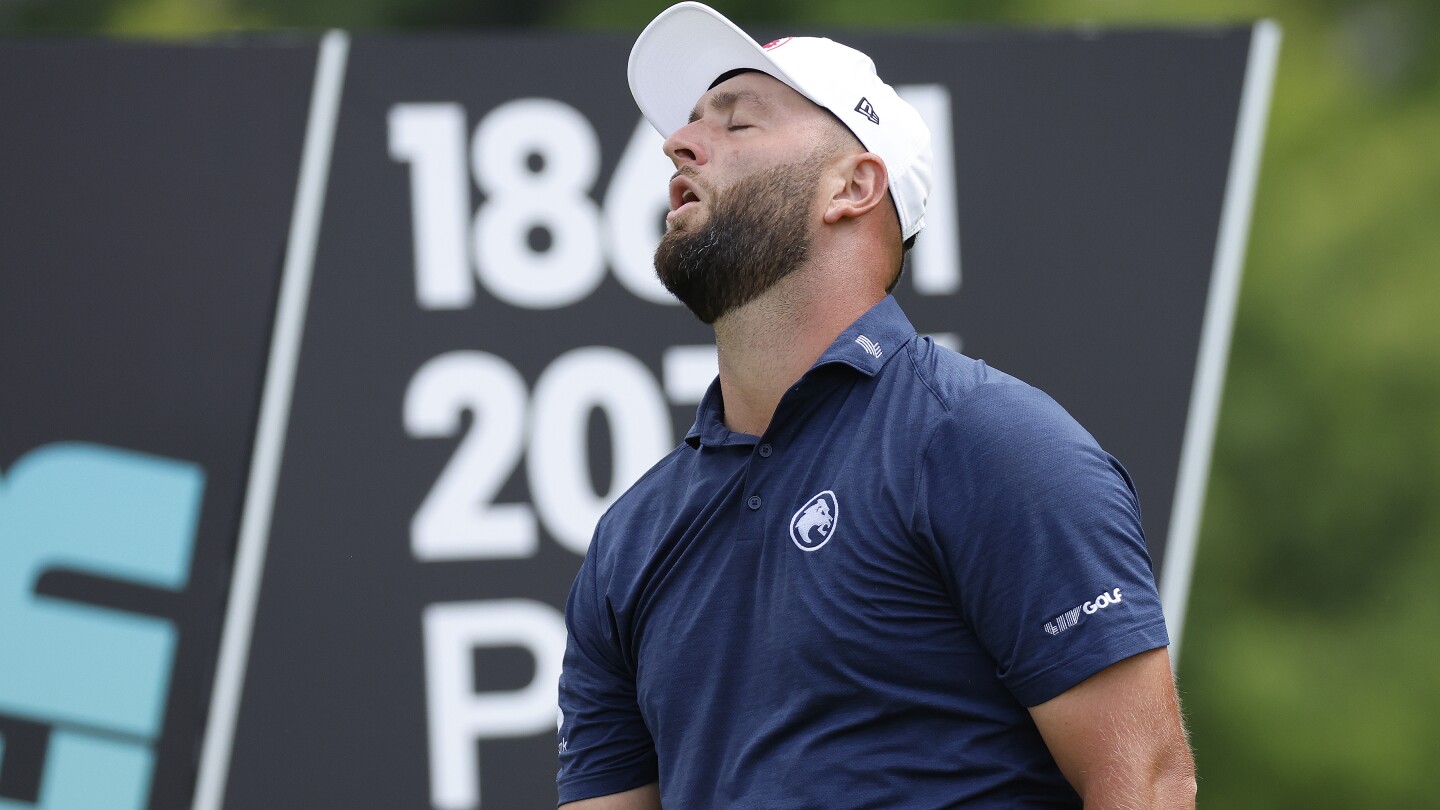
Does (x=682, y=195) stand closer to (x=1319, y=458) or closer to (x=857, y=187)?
(x=857, y=187)

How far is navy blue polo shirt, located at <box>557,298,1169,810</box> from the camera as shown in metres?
Answer: 1.50

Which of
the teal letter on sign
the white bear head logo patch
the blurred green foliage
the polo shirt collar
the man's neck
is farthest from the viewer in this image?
the blurred green foliage

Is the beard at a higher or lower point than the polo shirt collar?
higher

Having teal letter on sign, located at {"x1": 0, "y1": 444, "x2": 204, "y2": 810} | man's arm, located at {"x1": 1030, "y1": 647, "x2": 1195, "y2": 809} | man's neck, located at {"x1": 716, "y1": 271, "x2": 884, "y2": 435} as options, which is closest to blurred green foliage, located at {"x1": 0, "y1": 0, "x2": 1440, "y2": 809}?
teal letter on sign, located at {"x1": 0, "y1": 444, "x2": 204, "y2": 810}

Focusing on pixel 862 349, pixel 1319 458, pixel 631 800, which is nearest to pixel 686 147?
pixel 862 349

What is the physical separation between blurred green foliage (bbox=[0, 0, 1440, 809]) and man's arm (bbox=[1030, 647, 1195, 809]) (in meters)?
4.23

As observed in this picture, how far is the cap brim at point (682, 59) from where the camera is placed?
196 centimetres

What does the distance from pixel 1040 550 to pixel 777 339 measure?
45cm

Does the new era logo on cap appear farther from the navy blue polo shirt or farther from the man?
the navy blue polo shirt

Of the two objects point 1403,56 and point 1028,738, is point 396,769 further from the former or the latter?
point 1403,56

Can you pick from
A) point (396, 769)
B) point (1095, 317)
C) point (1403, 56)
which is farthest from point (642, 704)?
point (1403, 56)

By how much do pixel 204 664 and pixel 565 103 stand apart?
4.03 ft

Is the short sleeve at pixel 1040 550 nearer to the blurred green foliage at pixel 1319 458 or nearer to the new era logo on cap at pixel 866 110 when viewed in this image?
the new era logo on cap at pixel 866 110

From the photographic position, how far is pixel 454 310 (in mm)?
3172
